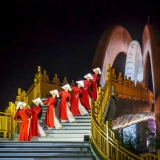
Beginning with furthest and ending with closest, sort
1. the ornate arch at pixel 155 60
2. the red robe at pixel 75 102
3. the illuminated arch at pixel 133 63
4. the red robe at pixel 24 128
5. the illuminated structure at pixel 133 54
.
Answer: the illuminated arch at pixel 133 63 < the illuminated structure at pixel 133 54 < the ornate arch at pixel 155 60 < the red robe at pixel 75 102 < the red robe at pixel 24 128

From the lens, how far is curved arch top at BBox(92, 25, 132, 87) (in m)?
20.8

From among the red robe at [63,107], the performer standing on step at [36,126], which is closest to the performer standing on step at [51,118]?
the red robe at [63,107]

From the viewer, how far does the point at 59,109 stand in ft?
35.4

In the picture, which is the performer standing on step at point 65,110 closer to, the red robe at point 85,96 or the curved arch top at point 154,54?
the red robe at point 85,96

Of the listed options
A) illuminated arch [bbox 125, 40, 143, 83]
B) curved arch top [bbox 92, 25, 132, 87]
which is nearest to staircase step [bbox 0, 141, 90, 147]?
curved arch top [bbox 92, 25, 132, 87]

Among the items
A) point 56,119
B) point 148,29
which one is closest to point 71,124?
point 56,119

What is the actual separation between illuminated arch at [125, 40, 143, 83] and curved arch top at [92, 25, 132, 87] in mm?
1220

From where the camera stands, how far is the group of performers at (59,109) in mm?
9711

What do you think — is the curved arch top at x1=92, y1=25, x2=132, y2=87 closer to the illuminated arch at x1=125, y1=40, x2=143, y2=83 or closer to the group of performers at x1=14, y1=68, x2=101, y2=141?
the illuminated arch at x1=125, y1=40, x2=143, y2=83

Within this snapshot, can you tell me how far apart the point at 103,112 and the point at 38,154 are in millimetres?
2834

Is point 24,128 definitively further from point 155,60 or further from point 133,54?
point 133,54

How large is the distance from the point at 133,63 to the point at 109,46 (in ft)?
8.67

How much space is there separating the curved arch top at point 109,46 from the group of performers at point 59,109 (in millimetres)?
6001

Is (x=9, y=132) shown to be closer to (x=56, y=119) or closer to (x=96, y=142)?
(x=56, y=119)
